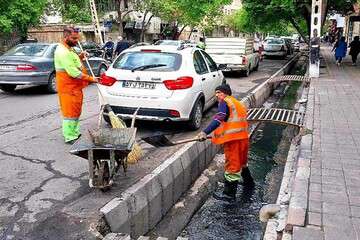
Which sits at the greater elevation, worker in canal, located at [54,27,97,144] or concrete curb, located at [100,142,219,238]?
worker in canal, located at [54,27,97,144]

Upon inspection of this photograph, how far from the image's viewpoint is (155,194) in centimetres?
518

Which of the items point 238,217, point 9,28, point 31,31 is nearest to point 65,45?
point 238,217

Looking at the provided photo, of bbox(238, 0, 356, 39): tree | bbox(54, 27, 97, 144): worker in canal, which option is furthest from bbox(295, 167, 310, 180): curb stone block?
bbox(238, 0, 356, 39): tree

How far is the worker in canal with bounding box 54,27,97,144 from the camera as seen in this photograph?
255 inches

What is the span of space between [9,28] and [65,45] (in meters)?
14.8

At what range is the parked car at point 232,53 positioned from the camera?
18.3 meters

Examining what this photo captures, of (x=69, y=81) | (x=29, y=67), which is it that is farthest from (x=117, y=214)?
(x=29, y=67)

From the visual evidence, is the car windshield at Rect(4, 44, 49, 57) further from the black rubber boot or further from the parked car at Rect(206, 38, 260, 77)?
the black rubber boot

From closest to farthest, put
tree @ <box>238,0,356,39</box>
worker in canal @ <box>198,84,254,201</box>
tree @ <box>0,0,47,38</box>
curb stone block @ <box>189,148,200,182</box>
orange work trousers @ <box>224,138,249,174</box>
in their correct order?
worker in canal @ <box>198,84,254,201</box>
orange work trousers @ <box>224,138,249,174</box>
curb stone block @ <box>189,148,200,182</box>
tree @ <box>0,0,47,38</box>
tree @ <box>238,0,356,39</box>

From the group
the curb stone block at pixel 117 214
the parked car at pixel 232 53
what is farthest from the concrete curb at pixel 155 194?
the parked car at pixel 232 53

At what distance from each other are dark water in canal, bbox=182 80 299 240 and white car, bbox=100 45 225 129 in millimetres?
1617

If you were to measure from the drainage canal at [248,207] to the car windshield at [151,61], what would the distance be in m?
2.43

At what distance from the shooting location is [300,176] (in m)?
5.27

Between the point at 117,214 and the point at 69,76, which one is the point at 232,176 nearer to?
the point at 117,214
